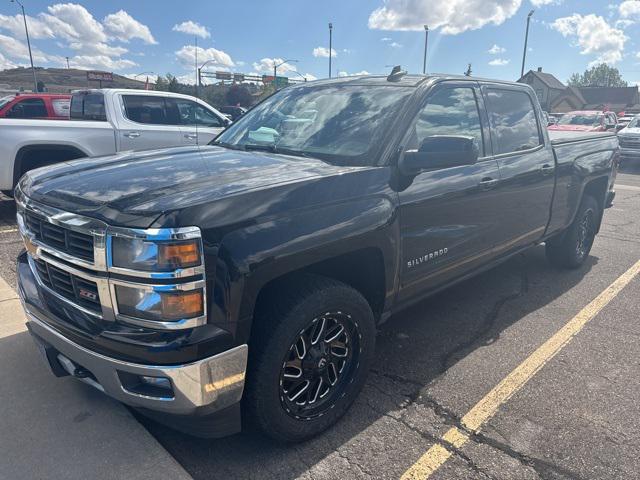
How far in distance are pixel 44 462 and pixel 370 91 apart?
2844mm

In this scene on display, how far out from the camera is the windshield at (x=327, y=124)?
2.97 m

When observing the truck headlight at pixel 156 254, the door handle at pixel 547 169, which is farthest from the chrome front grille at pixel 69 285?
the door handle at pixel 547 169

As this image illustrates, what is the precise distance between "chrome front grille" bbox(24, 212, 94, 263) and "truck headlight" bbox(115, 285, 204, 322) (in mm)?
233

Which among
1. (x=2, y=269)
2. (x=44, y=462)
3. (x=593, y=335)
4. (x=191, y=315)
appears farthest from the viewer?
(x=2, y=269)

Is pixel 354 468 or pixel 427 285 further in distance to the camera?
pixel 427 285

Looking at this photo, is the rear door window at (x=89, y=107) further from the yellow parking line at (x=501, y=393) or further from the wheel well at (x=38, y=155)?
the yellow parking line at (x=501, y=393)

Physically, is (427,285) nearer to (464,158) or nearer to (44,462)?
(464,158)

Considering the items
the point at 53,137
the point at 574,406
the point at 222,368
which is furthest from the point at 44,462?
the point at 53,137

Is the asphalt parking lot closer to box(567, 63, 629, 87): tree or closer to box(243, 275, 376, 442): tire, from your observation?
box(243, 275, 376, 442): tire

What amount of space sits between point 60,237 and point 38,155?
5.54 meters

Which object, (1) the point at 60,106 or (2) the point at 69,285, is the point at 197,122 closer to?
(1) the point at 60,106

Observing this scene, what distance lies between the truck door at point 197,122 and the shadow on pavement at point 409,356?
5.13 m

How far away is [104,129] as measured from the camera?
716cm

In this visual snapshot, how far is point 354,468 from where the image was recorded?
7.90 feet
